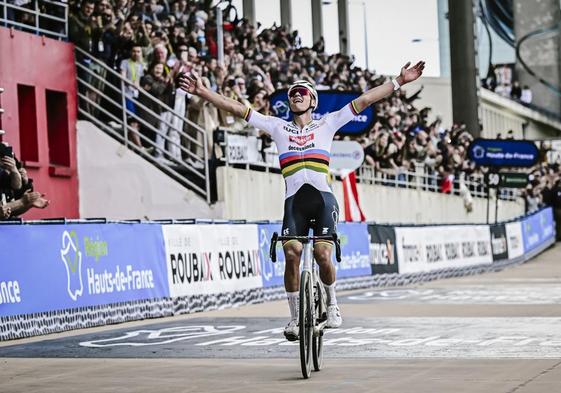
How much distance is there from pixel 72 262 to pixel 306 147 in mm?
5603

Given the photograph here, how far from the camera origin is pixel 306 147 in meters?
11.7

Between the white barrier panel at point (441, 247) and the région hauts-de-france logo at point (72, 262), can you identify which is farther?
the white barrier panel at point (441, 247)

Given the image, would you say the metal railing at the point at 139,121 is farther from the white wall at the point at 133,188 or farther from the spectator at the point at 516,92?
the spectator at the point at 516,92

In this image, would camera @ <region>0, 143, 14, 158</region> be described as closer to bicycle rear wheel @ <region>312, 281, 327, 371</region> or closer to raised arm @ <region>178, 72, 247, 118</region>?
raised arm @ <region>178, 72, 247, 118</region>

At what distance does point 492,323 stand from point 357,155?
32.0 feet

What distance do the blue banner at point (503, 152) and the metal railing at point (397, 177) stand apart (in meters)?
1.53

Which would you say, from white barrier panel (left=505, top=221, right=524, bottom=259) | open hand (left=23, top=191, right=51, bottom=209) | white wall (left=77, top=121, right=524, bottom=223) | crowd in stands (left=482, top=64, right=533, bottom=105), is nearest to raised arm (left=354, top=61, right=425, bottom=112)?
open hand (left=23, top=191, right=51, bottom=209)

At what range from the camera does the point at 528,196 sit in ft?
197

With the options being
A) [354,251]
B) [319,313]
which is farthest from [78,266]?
[354,251]

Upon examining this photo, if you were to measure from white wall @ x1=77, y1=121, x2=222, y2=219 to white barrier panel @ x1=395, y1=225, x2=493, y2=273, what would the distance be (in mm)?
5114

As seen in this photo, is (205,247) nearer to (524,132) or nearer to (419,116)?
(419,116)

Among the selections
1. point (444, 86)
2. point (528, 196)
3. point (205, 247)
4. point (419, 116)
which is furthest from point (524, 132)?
point (205, 247)

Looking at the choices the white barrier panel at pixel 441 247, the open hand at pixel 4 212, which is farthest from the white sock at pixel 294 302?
the white barrier panel at pixel 441 247

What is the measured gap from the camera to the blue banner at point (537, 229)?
44.9 m
